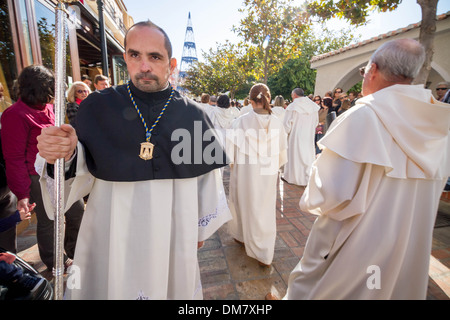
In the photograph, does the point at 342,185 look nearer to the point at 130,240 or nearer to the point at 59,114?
the point at 130,240

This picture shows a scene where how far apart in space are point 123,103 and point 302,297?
1991 mm

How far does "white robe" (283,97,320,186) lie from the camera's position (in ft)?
18.5

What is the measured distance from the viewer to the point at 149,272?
137 centimetres

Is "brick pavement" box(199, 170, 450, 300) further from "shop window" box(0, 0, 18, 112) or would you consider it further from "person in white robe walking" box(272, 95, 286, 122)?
"person in white robe walking" box(272, 95, 286, 122)

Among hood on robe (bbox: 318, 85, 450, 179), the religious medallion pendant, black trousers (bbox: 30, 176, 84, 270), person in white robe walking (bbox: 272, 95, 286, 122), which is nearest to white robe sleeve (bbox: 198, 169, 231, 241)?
the religious medallion pendant

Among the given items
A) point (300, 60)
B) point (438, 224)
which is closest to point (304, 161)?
point (438, 224)

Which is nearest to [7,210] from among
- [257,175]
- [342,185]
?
[257,175]

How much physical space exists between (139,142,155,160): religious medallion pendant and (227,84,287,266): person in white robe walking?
1581 millimetres

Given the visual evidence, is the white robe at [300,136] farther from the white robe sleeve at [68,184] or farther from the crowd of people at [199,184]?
the white robe sleeve at [68,184]

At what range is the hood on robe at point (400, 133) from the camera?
132 cm

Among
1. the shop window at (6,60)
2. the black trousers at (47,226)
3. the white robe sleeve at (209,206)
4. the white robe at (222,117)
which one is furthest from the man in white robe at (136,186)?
the white robe at (222,117)

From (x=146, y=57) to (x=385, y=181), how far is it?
5.90ft

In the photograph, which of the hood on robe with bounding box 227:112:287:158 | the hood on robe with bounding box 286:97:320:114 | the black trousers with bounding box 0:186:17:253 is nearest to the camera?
the black trousers with bounding box 0:186:17:253

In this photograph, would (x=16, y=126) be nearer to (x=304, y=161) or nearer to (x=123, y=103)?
(x=123, y=103)
